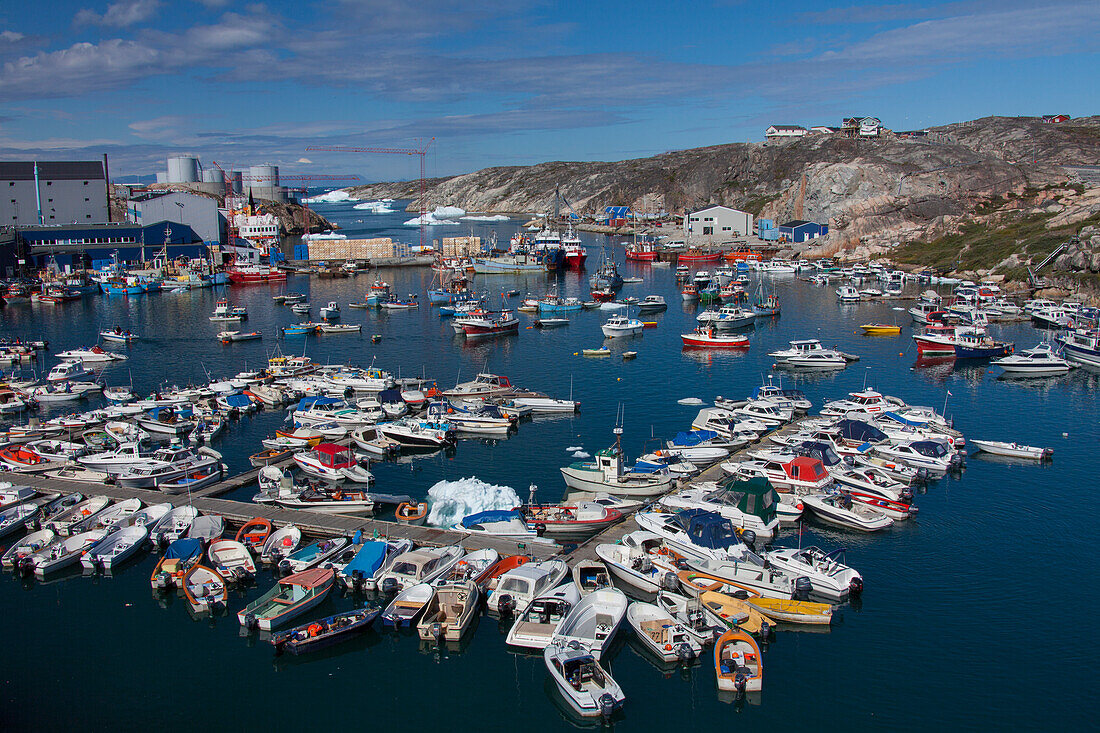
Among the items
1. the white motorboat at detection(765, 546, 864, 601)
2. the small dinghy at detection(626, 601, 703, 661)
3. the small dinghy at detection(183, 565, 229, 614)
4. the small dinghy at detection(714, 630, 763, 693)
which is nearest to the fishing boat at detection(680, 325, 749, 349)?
the white motorboat at detection(765, 546, 864, 601)

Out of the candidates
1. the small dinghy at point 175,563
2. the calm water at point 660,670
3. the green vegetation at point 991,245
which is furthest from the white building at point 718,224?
the small dinghy at point 175,563

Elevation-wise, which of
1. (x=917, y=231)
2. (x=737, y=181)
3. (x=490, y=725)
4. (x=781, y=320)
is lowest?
(x=490, y=725)

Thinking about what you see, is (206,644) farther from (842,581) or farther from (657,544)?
(842,581)

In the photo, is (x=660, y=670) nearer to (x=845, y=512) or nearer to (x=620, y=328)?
(x=845, y=512)

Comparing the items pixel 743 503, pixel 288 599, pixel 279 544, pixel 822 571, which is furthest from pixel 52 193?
pixel 822 571

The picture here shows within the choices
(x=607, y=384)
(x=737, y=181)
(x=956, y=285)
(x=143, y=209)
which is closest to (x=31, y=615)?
(x=607, y=384)

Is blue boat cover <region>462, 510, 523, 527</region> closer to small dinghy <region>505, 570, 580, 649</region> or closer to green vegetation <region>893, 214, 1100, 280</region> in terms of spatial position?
small dinghy <region>505, 570, 580, 649</region>
